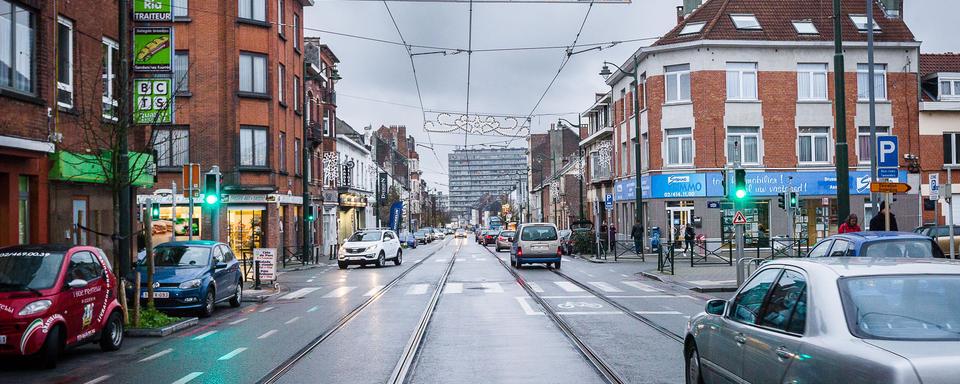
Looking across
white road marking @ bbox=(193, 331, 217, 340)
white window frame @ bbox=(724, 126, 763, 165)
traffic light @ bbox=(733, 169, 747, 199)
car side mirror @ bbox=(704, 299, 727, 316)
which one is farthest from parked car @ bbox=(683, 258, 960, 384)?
white window frame @ bbox=(724, 126, 763, 165)

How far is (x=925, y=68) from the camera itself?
43.7 metres

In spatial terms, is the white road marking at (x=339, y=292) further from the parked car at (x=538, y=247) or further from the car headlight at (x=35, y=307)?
the car headlight at (x=35, y=307)

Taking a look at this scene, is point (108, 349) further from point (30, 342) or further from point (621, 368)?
point (621, 368)

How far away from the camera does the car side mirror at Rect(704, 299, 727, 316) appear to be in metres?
7.07

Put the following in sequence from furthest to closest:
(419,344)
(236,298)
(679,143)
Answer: (679,143) < (236,298) < (419,344)

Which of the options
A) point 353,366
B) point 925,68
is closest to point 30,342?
point 353,366

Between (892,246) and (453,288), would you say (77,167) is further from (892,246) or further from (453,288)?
(892,246)

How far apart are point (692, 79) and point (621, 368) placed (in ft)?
108

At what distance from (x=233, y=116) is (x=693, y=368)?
31.3 m

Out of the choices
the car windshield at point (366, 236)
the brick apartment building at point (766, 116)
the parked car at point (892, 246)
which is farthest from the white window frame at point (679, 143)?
the parked car at point (892, 246)

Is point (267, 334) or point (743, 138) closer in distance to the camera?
point (267, 334)

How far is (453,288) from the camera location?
22234 mm

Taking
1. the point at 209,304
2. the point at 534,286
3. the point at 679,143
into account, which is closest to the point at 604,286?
the point at 534,286

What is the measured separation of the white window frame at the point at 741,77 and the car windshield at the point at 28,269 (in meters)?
35.1
